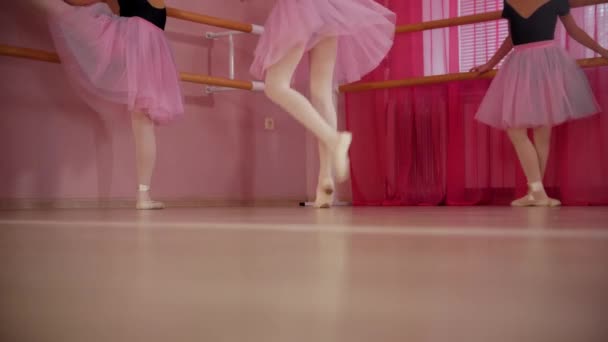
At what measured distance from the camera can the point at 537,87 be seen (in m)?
2.57

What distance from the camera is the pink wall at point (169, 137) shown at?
9.00ft

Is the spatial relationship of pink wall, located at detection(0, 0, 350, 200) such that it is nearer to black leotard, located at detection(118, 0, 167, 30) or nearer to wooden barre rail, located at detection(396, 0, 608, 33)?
black leotard, located at detection(118, 0, 167, 30)

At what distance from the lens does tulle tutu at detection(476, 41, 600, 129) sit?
2538 mm

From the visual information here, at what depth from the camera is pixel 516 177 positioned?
3.04 meters

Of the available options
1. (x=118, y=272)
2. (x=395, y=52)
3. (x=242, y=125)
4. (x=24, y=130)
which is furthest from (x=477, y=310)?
(x=242, y=125)

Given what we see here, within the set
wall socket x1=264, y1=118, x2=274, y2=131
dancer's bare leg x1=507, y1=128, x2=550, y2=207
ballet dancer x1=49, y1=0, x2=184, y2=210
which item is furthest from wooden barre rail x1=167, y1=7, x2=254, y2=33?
dancer's bare leg x1=507, y1=128, x2=550, y2=207

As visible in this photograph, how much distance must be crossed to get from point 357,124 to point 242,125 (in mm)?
722

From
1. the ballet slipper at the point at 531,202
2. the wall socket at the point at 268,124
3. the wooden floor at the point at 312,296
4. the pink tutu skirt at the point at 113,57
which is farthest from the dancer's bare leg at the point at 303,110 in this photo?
the wall socket at the point at 268,124

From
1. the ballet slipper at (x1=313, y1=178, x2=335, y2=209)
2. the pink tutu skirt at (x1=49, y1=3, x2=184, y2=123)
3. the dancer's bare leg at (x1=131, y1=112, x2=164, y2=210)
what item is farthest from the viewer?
the dancer's bare leg at (x1=131, y1=112, x2=164, y2=210)

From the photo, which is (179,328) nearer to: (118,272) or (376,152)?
(118,272)

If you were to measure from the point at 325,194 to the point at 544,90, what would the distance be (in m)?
1.09

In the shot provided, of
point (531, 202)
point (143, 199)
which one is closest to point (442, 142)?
point (531, 202)

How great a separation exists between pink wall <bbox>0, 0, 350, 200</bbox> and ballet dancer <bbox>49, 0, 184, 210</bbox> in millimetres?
395

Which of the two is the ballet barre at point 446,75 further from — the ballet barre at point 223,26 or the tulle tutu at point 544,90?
the ballet barre at point 223,26
